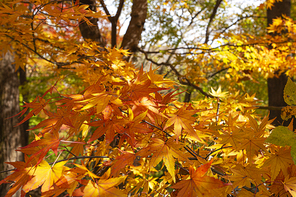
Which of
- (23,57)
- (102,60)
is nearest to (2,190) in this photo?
(23,57)

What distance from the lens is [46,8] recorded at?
1.17m

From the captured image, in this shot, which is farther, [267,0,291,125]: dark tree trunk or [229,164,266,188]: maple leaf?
[267,0,291,125]: dark tree trunk

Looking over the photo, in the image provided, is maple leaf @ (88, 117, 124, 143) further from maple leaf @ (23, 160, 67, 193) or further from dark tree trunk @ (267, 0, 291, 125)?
dark tree trunk @ (267, 0, 291, 125)

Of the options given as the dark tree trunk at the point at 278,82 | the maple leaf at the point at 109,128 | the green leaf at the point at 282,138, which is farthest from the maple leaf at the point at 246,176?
the dark tree trunk at the point at 278,82

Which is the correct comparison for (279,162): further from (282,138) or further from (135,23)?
(135,23)

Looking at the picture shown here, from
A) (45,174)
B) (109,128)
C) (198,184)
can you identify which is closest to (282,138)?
(198,184)

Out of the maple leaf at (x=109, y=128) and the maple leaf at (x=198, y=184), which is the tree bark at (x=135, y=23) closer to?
the maple leaf at (x=109, y=128)

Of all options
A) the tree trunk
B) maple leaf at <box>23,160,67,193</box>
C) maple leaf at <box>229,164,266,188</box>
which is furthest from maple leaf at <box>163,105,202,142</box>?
the tree trunk

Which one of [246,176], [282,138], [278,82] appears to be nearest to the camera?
[282,138]

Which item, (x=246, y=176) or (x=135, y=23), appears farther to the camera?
(x=135, y=23)

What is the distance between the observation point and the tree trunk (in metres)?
3.31

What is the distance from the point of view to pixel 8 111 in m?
3.41

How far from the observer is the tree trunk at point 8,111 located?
3.31 metres

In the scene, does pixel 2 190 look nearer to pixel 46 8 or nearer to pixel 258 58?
pixel 46 8
